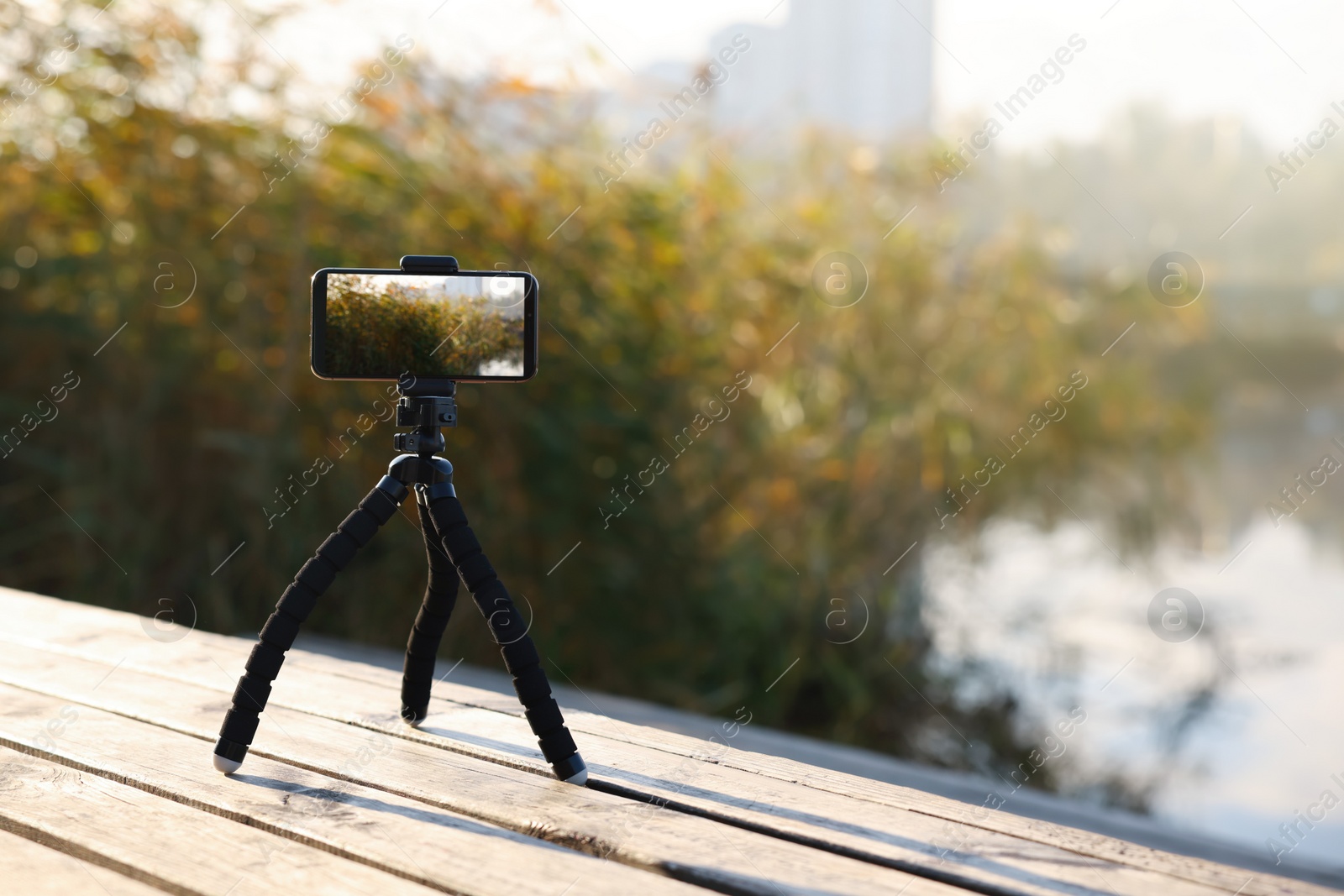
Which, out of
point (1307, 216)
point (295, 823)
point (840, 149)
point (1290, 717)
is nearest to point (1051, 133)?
point (840, 149)

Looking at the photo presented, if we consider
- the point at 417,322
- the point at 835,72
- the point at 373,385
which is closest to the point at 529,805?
the point at 417,322

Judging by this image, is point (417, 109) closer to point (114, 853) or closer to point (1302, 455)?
point (114, 853)

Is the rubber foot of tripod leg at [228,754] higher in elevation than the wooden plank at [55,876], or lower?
higher

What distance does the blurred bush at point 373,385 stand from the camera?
290 centimetres

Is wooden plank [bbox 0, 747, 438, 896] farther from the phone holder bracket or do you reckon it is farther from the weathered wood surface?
the phone holder bracket

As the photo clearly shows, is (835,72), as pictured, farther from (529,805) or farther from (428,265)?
(529,805)

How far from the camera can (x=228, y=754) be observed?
124 centimetres

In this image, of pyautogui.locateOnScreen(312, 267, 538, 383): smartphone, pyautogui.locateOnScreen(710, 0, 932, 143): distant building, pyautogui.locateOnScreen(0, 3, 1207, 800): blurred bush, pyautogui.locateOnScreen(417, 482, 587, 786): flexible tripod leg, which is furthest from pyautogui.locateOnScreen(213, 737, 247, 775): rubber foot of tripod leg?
pyautogui.locateOnScreen(710, 0, 932, 143): distant building

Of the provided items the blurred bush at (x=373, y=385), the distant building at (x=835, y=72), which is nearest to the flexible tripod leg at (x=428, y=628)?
the blurred bush at (x=373, y=385)

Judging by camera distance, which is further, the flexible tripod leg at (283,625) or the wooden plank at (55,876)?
the flexible tripod leg at (283,625)

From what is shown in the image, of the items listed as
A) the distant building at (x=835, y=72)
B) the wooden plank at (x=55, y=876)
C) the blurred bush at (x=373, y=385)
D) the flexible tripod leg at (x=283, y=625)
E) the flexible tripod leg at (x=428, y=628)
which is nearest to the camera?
the wooden plank at (x=55, y=876)

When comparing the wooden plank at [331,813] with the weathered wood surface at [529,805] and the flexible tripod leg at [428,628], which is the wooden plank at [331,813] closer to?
the weathered wood surface at [529,805]

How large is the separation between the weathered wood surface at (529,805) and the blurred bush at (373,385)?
1.31 meters

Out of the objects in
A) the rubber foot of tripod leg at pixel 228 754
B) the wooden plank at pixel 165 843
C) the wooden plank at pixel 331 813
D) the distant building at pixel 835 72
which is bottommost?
the wooden plank at pixel 165 843
